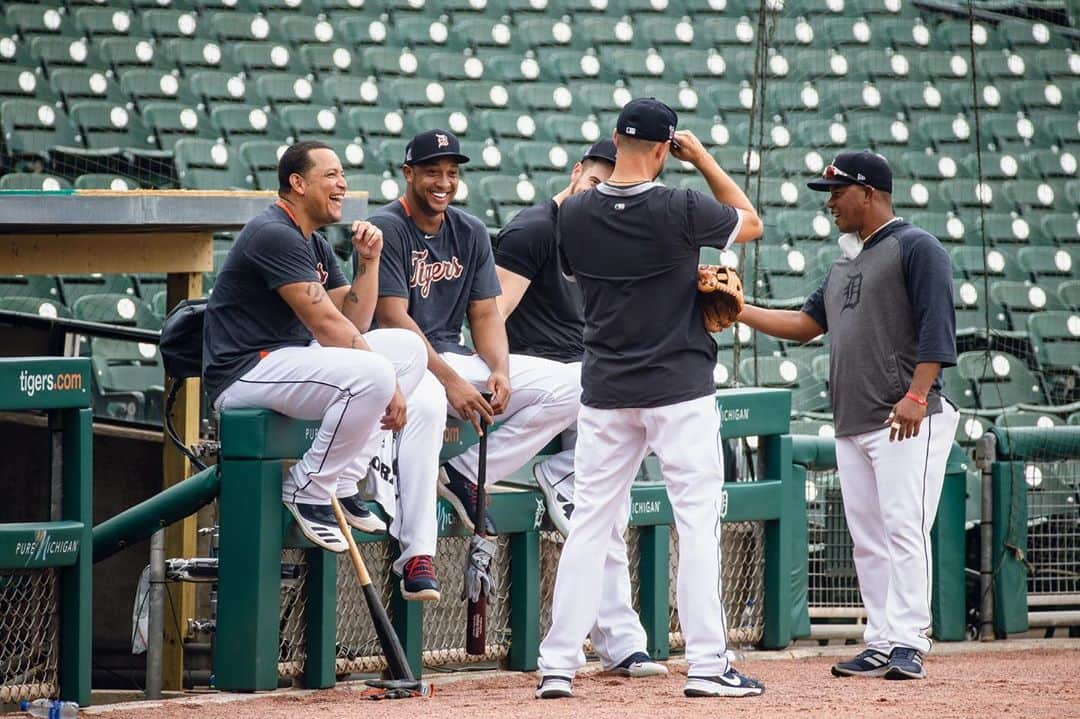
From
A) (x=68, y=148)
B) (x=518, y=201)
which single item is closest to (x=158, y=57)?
(x=68, y=148)

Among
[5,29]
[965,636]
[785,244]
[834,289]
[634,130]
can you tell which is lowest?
[965,636]

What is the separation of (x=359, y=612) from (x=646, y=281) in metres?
1.43

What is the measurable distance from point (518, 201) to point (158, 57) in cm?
312

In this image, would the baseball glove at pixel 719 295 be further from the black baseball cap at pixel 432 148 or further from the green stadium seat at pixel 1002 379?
the green stadium seat at pixel 1002 379

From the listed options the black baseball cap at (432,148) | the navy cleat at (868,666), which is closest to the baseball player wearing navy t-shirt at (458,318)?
the black baseball cap at (432,148)

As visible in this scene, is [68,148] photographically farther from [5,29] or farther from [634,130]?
[634,130]

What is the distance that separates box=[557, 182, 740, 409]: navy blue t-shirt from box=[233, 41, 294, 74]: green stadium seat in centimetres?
851

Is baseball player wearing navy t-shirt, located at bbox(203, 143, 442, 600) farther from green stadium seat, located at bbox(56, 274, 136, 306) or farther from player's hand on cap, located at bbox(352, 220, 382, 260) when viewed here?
green stadium seat, located at bbox(56, 274, 136, 306)

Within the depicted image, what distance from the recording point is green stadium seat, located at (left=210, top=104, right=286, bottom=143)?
1133 cm

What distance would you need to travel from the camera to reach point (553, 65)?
42.9 ft

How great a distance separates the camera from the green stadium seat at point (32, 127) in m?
10.4

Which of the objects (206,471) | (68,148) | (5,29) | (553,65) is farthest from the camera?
(553,65)

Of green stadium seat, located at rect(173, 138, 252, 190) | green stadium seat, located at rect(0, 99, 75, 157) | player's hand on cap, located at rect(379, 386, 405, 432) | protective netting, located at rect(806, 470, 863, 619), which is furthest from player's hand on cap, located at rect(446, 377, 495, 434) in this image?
green stadium seat, located at rect(0, 99, 75, 157)

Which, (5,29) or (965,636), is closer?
(965,636)
